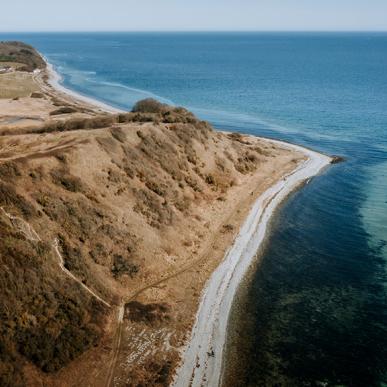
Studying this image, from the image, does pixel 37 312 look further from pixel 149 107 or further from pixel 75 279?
pixel 149 107

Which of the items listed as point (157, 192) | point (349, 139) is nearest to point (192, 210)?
point (157, 192)

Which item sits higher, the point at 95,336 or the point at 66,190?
the point at 66,190

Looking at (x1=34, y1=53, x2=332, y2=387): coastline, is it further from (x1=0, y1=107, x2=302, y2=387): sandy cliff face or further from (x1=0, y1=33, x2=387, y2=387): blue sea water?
(x1=0, y1=107, x2=302, y2=387): sandy cliff face

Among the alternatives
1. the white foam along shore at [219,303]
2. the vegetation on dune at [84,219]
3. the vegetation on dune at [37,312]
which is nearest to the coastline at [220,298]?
the white foam along shore at [219,303]

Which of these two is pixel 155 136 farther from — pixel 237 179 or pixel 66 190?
pixel 66 190

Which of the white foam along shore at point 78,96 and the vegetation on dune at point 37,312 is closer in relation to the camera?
the vegetation on dune at point 37,312

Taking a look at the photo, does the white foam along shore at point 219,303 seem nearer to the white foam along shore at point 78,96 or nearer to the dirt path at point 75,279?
the dirt path at point 75,279

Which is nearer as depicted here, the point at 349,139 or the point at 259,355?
the point at 259,355

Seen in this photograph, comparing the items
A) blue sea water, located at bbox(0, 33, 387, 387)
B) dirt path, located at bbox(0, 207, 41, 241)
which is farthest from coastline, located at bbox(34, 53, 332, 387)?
dirt path, located at bbox(0, 207, 41, 241)

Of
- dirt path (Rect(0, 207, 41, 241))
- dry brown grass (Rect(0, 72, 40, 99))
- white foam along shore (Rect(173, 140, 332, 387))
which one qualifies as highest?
dry brown grass (Rect(0, 72, 40, 99))
